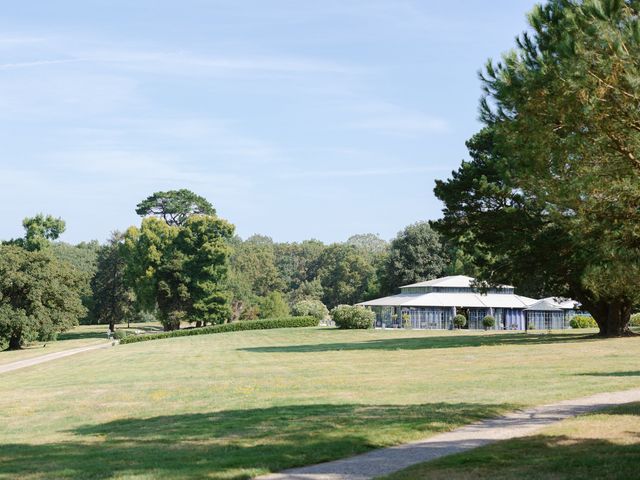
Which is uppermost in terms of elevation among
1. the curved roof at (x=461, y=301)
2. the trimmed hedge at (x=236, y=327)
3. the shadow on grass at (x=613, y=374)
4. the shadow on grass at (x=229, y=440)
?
the curved roof at (x=461, y=301)

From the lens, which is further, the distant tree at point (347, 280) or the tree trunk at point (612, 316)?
the distant tree at point (347, 280)

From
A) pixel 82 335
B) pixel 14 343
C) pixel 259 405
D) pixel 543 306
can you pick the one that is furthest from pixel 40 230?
pixel 259 405

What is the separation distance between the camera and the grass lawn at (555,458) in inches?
330

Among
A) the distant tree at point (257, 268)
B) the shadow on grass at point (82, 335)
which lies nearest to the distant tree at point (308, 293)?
the distant tree at point (257, 268)

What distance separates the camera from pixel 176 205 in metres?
87.2

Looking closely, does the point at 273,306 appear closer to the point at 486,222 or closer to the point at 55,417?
the point at 486,222

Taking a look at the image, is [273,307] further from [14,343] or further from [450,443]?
[450,443]

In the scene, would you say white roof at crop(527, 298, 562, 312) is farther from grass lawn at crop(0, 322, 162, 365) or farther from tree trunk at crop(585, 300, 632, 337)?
grass lawn at crop(0, 322, 162, 365)

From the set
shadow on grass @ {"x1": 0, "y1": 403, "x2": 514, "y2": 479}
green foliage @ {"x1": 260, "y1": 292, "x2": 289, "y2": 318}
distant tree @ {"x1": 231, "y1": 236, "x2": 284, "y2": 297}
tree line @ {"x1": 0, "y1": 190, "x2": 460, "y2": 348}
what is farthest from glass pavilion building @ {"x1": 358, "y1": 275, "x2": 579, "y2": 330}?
shadow on grass @ {"x1": 0, "y1": 403, "x2": 514, "y2": 479}

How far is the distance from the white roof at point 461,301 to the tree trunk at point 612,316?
26.5 m

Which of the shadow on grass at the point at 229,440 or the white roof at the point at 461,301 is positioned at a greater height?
the white roof at the point at 461,301

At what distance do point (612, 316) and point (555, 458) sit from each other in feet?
106

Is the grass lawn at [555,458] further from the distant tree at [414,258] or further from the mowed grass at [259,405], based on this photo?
the distant tree at [414,258]

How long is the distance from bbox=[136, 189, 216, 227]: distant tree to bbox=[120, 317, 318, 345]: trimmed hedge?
71.0 ft
